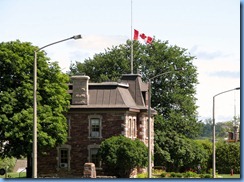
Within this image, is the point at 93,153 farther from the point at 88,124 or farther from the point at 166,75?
the point at 166,75

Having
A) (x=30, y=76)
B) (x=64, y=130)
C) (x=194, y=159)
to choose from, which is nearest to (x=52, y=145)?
(x=64, y=130)

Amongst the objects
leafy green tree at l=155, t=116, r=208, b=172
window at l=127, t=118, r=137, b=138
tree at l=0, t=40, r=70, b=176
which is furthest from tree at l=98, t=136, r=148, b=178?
leafy green tree at l=155, t=116, r=208, b=172

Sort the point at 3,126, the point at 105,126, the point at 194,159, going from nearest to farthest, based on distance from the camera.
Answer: the point at 3,126 → the point at 105,126 → the point at 194,159

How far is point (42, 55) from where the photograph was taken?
2462 inches

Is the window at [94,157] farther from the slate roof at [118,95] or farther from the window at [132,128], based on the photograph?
the slate roof at [118,95]

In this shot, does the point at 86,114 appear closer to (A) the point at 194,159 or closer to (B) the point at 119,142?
(B) the point at 119,142

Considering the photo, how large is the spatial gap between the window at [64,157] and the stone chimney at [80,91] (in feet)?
12.5

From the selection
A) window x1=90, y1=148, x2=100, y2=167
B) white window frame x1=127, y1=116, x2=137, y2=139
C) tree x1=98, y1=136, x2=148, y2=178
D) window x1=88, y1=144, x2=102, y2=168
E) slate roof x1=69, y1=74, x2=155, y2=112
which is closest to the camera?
tree x1=98, y1=136, x2=148, y2=178

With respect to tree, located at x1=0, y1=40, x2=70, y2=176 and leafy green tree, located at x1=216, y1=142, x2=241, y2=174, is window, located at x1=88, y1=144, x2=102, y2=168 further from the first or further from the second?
leafy green tree, located at x1=216, y1=142, x2=241, y2=174

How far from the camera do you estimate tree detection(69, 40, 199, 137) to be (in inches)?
3413

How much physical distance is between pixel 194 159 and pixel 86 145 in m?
24.5

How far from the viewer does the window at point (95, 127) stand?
64.4 metres

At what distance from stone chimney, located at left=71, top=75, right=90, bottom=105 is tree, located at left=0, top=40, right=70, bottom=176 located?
1929 millimetres

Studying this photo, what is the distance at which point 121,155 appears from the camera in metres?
61.1
